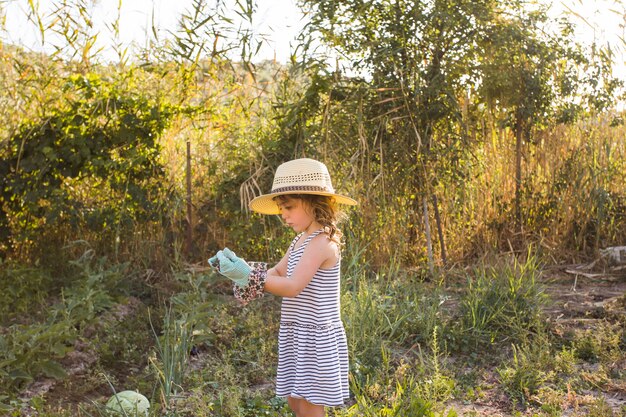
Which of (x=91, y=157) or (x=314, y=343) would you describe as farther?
(x=91, y=157)

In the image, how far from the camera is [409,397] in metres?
3.53

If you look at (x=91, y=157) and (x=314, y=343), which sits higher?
(x=91, y=157)

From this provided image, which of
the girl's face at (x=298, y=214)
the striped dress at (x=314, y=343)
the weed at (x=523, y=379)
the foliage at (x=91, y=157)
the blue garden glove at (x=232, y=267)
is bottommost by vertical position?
the weed at (x=523, y=379)

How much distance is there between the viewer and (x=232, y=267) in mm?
2787

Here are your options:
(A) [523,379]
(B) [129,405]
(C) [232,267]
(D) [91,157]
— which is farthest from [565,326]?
(D) [91,157]

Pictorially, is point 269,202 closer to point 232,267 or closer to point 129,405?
point 232,267

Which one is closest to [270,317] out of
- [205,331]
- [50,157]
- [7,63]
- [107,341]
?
[205,331]

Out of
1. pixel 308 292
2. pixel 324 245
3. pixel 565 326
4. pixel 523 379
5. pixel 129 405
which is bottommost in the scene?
pixel 129 405

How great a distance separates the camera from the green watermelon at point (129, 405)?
327cm

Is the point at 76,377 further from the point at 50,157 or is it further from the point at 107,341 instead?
the point at 50,157

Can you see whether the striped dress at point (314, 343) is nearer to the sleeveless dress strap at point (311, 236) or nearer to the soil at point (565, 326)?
the sleeveless dress strap at point (311, 236)

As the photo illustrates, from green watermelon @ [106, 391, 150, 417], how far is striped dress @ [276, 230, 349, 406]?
0.63 m

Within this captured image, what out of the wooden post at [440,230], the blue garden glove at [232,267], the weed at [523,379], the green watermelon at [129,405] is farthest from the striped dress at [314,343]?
the wooden post at [440,230]

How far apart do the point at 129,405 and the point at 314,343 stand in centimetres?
98
